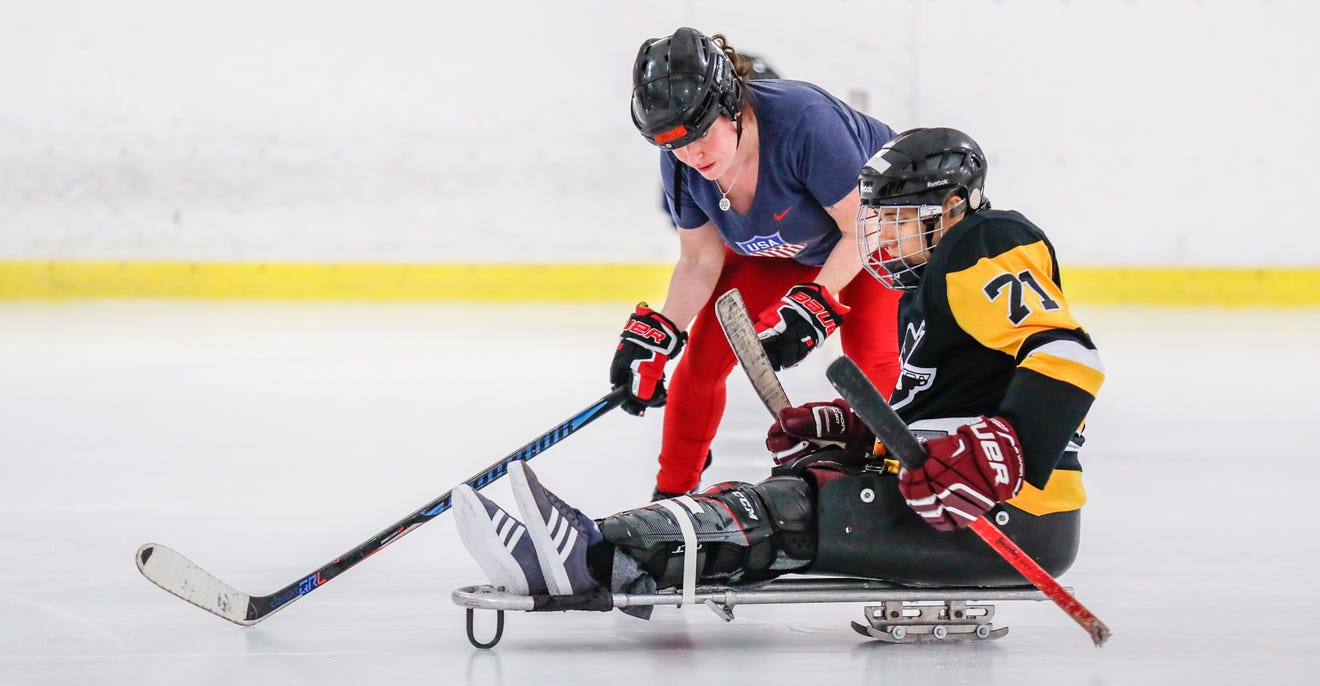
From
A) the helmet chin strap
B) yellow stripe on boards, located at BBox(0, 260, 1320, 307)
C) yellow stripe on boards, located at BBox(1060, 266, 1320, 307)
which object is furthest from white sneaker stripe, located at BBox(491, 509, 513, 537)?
yellow stripe on boards, located at BBox(1060, 266, 1320, 307)

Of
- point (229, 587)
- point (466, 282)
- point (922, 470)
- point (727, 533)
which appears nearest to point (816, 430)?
point (727, 533)

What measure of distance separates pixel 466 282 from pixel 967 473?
22.2 feet

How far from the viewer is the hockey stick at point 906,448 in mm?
1832

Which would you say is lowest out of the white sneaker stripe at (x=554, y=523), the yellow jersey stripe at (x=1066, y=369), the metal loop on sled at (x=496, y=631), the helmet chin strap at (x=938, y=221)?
the metal loop on sled at (x=496, y=631)

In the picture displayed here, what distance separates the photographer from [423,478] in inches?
145

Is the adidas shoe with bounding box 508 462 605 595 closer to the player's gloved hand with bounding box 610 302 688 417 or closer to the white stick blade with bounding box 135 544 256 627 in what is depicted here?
the white stick blade with bounding box 135 544 256 627

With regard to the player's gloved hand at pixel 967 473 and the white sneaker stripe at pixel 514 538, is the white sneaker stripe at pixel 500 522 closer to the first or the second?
the white sneaker stripe at pixel 514 538

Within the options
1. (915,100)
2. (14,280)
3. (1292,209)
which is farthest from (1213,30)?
(14,280)

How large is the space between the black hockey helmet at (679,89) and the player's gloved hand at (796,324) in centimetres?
36

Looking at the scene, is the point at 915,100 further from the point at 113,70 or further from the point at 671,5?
the point at 113,70

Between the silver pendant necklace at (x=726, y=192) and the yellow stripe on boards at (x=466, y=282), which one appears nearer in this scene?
the silver pendant necklace at (x=726, y=192)

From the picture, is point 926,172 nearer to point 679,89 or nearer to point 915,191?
point 915,191

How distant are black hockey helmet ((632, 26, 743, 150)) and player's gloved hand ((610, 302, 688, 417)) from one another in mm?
385

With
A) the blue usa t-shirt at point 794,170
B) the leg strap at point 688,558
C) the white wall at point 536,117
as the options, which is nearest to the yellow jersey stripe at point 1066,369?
the leg strap at point 688,558
